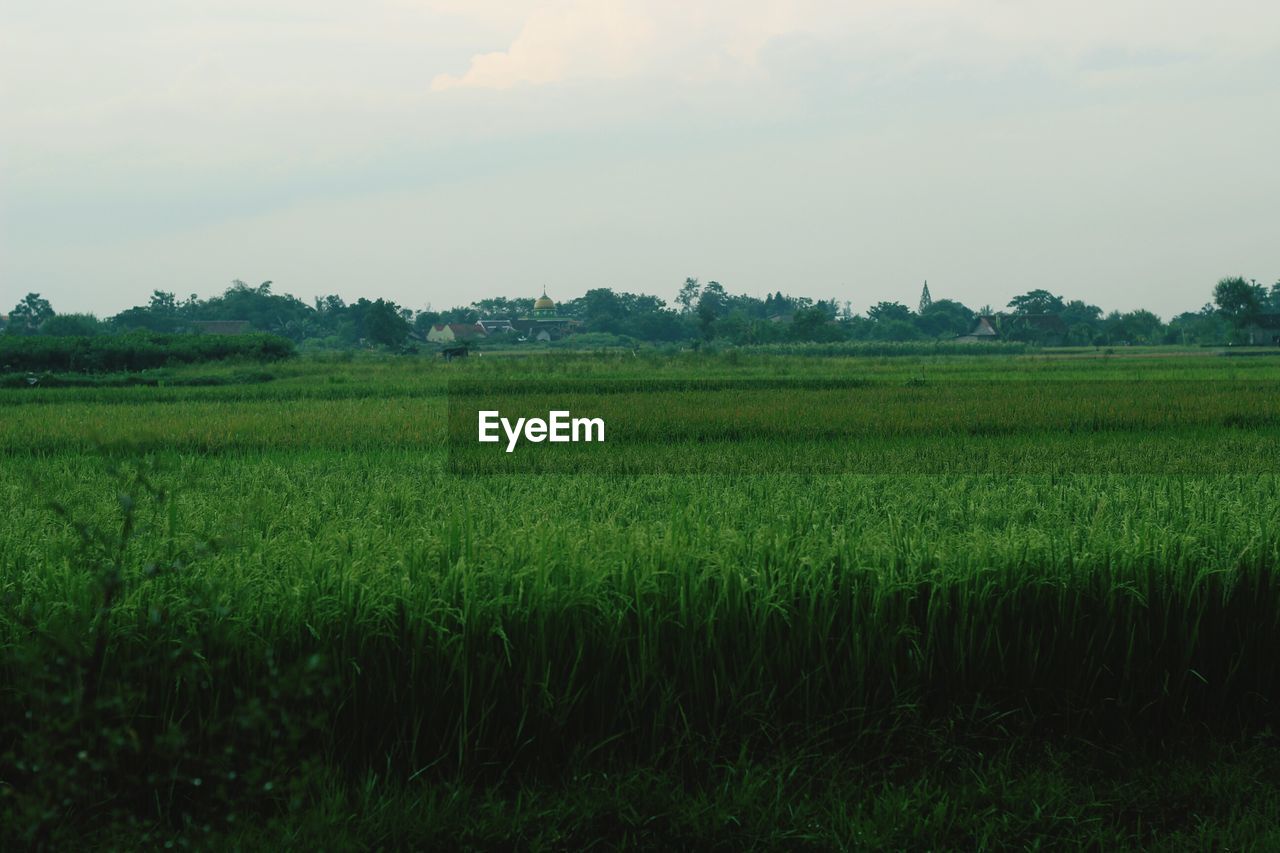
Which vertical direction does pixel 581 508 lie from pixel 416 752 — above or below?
above

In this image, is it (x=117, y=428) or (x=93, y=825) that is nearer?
(x=93, y=825)

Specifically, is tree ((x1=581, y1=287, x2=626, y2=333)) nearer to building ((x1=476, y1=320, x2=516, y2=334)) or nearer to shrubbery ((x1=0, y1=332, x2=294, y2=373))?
building ((x1=476, y1=320, x2=516, y2=334))

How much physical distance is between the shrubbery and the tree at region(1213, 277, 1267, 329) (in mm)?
61487

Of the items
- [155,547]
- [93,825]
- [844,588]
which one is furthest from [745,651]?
[155,547]

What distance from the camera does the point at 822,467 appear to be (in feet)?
34.4

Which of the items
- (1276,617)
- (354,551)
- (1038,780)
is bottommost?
(1038,780)

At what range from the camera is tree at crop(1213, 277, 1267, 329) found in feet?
225

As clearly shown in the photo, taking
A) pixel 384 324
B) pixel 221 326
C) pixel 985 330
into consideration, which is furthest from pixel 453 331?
pixel 985 330

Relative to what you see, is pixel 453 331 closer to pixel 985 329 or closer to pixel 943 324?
pixel 943 324

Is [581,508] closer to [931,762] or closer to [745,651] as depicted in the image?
[745,651]

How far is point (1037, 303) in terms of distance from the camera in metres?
98.2

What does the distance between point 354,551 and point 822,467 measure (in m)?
6.79

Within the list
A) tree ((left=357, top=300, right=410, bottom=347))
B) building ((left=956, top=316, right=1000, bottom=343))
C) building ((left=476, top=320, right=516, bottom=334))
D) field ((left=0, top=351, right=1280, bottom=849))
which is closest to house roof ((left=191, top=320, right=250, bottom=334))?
tree ((left=357, top=300, right=410, bottom=347))

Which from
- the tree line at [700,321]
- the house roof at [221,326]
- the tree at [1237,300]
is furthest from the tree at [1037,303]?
the house roof at [221,326]
